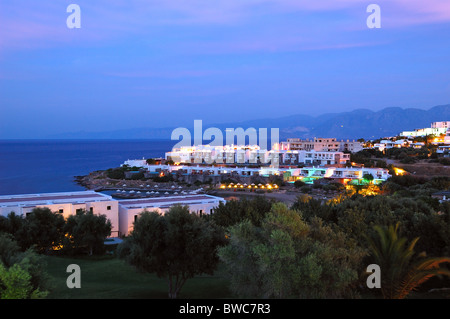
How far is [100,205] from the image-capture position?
2141cm

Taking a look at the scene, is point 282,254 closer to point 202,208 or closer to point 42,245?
point 42,245

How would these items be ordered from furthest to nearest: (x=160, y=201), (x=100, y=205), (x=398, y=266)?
(x=160, y=201) < (x=100, y=205) < (x=398, y=266)

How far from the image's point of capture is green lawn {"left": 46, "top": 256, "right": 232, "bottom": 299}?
9.85 metres

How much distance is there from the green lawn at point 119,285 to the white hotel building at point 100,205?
6.60 metres

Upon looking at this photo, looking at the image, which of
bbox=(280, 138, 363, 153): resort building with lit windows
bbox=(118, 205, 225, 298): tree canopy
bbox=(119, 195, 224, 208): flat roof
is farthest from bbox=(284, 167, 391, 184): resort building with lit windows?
bbox=(118, 205, 225, 298): tree canopy

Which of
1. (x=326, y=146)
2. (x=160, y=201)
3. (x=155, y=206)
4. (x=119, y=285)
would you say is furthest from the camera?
(x=326, y=146)

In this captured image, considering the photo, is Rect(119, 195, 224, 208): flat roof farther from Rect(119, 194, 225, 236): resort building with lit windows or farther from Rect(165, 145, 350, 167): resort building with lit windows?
Rect(165, 145, 350, 167): resort building with lit windows

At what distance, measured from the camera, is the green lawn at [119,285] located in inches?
388

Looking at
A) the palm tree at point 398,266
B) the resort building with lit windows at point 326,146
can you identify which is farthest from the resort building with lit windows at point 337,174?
the palm tree at point 398,266

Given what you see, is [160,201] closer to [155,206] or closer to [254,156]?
[155,206]

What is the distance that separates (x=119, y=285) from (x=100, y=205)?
10.9 meters

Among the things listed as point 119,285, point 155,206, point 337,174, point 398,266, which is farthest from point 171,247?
point 337,174

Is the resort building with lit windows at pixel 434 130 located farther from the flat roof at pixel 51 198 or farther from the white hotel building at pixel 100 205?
the flat roof at pixel 51 198
